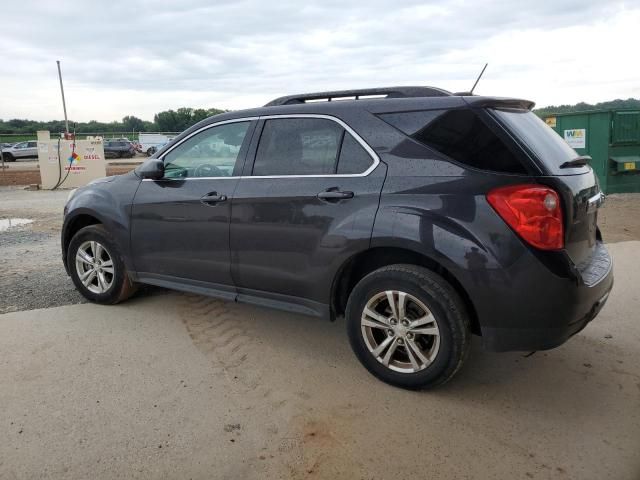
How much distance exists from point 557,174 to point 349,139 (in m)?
1.27

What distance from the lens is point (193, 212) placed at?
4.13m

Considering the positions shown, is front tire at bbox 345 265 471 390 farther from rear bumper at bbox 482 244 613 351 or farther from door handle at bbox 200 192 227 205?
door handle at bbox 200 192 227 205

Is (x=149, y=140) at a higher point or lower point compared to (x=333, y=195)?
higher

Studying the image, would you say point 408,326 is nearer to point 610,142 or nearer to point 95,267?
point 95,267

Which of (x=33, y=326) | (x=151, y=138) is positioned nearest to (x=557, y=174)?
(x=33, y=326)

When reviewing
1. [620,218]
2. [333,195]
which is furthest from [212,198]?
[620,218]

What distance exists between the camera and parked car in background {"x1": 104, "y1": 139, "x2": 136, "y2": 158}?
125 ft

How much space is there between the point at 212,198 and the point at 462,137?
188 cm

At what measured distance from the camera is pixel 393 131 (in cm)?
333

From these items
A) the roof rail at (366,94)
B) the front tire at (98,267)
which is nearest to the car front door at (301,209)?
the roof rail at (366,94)

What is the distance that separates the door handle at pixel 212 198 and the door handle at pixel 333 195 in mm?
867

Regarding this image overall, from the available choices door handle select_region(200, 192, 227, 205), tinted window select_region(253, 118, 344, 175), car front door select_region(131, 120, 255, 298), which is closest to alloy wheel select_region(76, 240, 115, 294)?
car front door select_region(131, 120, 255, 298)

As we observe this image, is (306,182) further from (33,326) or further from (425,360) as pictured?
(33,326)

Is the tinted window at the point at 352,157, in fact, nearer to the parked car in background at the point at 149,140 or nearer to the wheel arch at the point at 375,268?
the wheel arch at the point at 375,268
